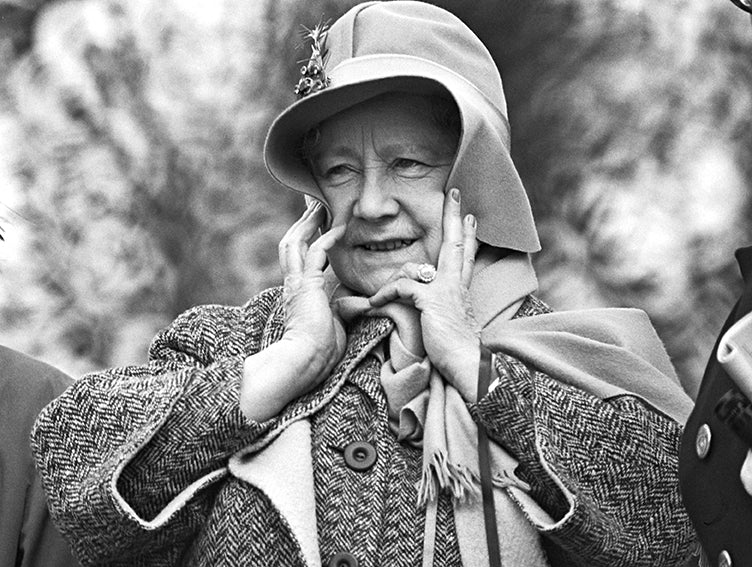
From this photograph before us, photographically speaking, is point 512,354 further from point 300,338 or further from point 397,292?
point 300,338

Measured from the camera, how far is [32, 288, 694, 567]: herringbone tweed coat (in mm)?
3295

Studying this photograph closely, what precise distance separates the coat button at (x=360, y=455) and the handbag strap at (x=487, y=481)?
235 millimetres

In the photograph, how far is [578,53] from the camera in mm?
5812

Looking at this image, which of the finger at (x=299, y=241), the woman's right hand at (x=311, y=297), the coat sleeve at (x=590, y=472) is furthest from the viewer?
the finger at (x=299, y=241)

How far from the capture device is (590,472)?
3.35 meters

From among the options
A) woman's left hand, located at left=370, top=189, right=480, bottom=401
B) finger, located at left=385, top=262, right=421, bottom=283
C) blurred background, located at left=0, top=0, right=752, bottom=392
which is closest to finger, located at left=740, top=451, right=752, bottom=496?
woman's left hand, located at left=370, top=189, right=480, bottom=401

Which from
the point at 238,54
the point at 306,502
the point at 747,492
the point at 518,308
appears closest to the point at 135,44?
the point at 238,54

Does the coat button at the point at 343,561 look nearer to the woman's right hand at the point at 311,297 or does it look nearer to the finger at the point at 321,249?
the woman's right hand at the point at 311,297

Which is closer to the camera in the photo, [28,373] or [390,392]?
[390,392]

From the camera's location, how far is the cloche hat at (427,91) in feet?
12.3

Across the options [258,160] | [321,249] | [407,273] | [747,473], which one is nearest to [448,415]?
[407,273]

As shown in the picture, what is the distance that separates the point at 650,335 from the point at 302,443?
0.88 meters

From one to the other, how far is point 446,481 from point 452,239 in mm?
614

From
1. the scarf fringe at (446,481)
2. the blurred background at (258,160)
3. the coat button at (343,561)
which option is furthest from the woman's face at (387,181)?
the blurred background at (258,160)
